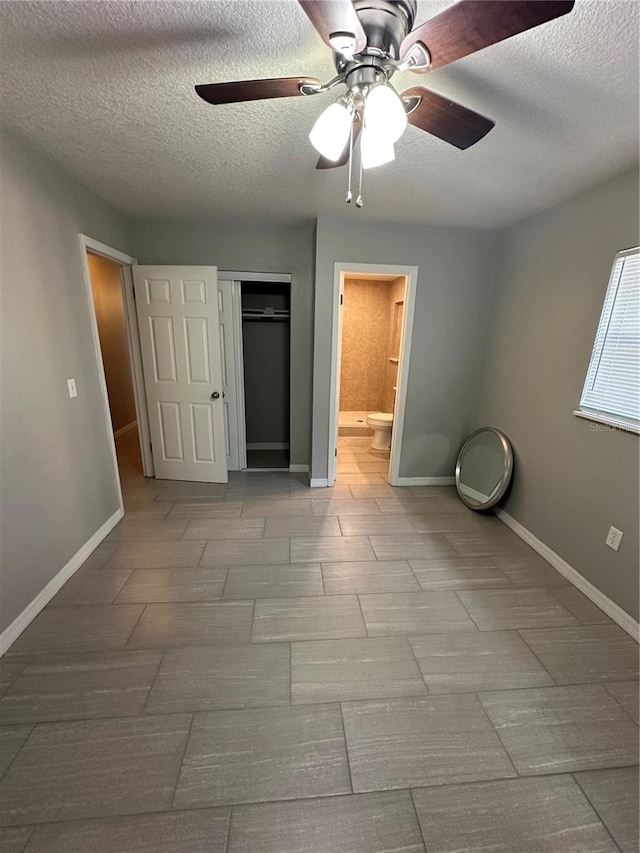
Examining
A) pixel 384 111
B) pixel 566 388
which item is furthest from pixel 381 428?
pixel 384 111

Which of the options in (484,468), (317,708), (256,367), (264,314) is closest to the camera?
(317,708)

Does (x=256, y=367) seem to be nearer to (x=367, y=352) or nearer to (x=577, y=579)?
(x=367, y=352)

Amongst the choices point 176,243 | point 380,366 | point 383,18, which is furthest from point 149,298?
point 380,366

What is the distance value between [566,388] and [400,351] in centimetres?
135

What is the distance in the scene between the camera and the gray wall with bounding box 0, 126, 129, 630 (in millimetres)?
1666

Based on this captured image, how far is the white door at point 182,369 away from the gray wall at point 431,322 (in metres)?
0.97

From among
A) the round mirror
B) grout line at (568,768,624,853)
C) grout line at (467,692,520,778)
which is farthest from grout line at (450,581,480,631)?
the round mirror

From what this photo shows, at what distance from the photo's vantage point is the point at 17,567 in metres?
1.71

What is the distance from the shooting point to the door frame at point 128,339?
2.35m

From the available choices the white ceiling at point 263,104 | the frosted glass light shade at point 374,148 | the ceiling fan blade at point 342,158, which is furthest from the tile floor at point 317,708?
the white ceiling at point 263,104

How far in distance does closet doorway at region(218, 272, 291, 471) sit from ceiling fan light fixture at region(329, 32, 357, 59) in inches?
93.9

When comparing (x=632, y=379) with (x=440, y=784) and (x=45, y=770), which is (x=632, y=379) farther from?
(x=45, y=770)

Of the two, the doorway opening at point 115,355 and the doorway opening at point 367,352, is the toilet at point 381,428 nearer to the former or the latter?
the doorway opening at point 367,352

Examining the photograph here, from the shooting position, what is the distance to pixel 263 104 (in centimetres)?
141
